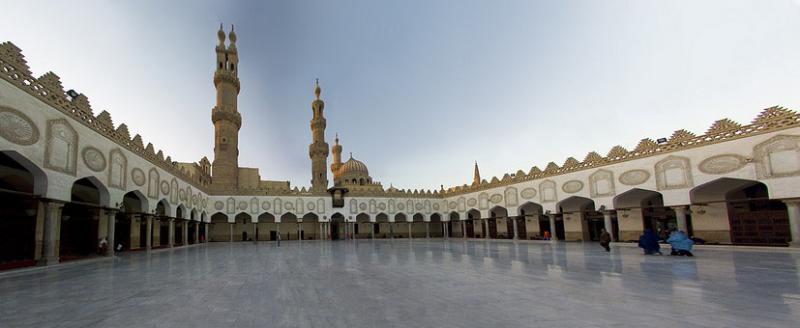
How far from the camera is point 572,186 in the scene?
2531 cm

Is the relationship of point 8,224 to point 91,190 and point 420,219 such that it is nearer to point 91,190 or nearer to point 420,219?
point 91,190

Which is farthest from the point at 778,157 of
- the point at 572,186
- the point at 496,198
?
the point at 496,198

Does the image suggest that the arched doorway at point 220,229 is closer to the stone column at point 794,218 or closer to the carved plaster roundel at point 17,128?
the carved plaster roundel at point 17,128

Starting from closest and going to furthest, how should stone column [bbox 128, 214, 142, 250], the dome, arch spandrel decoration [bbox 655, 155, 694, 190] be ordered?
arch spandrel decoration [bbox 655, 155, 694, 190] → stone column [bbox 128, 214, 142, 250] → the dome

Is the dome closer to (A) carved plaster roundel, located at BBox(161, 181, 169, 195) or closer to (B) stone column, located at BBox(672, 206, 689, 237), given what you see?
(A) carved plaster roundel, located at BBox(161, 181, 169, 195)

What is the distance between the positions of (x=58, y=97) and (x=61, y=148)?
180 centimetres

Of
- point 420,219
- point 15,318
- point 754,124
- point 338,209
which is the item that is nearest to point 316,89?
point 338,209

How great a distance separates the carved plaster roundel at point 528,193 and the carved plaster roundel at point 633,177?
6.92 m

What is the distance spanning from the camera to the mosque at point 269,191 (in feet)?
40.1

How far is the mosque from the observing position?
12234mm

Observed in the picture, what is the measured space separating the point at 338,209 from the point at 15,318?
34.4 meters

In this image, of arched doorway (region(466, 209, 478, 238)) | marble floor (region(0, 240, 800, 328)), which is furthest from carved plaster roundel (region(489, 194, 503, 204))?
marble floor (region(0, 240, 800, 328))

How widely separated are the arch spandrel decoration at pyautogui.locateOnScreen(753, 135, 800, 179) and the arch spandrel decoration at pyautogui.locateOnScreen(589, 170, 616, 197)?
694 cm

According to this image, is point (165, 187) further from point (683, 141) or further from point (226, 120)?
point (683, 141)
